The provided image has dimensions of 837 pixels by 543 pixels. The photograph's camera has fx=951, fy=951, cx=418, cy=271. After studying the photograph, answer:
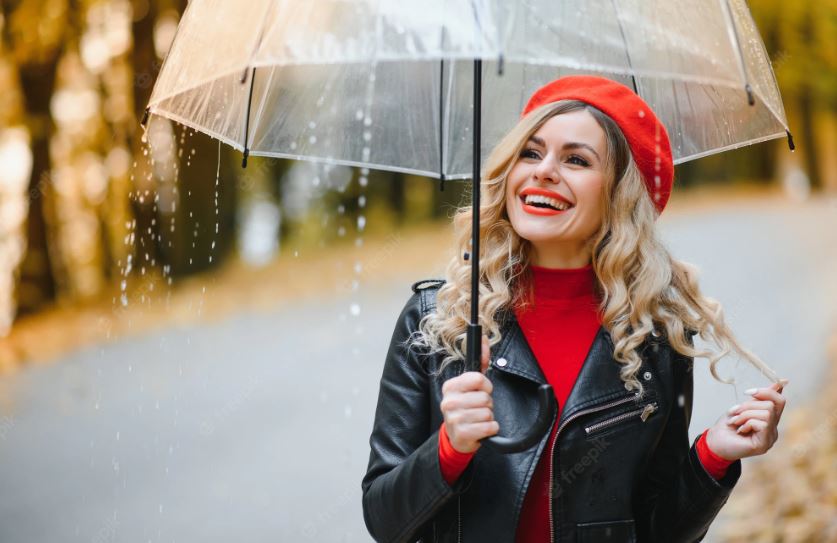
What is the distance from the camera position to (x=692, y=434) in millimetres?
7594

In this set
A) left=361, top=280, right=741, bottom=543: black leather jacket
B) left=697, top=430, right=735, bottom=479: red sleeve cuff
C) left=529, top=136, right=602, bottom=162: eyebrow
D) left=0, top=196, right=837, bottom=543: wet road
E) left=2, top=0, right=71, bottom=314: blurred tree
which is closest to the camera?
left=361, top=280, right=741, bottom=543: black leather jacket

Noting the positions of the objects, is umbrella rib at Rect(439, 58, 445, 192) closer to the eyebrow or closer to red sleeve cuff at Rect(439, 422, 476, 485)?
the eyebrow

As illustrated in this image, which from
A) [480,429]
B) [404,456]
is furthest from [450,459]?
[404,456]

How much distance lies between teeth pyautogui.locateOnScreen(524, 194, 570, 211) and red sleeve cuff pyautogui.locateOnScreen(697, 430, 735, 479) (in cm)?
73

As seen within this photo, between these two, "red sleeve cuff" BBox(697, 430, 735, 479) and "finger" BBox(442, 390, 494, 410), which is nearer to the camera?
"finger" BBox(442, 390, 494, 410)

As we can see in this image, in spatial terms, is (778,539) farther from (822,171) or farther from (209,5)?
(822,171)

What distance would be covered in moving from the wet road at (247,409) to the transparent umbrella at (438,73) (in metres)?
3.95

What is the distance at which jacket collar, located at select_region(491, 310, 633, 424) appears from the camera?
2.46 meters

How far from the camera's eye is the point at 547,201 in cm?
260

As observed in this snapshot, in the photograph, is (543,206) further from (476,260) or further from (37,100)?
(37,100)

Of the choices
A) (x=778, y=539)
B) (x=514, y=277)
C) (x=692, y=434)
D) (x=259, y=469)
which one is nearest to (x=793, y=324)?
(x=692, y=434)

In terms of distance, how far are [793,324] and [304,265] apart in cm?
831

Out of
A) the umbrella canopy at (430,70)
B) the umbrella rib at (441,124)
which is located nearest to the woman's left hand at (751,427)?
the umbrella canopy at (430,70)

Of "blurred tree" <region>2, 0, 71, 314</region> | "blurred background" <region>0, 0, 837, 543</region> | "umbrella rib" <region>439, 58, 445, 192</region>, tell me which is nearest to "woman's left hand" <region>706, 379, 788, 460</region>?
"umbrella rib" <region>439, 58, 445, 192</region>
